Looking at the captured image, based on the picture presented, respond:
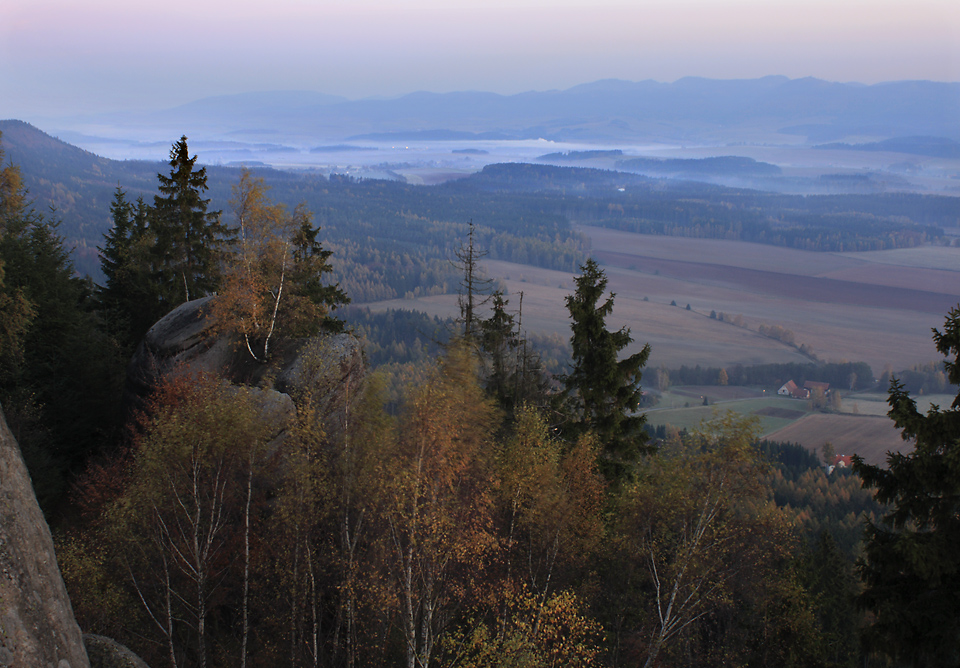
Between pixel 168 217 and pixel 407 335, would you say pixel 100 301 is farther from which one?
pixel 407 335

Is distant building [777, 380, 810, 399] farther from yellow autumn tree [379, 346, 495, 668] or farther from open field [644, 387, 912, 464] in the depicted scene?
yellow autumn tree [379, 346, 495, 668]

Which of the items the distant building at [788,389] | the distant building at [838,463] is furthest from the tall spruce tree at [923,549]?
the distant building at [788,389]

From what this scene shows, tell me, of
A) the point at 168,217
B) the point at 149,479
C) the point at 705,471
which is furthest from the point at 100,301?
the point at 705,471

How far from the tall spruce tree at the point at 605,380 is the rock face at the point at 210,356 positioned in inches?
372

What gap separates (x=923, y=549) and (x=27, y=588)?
16.3m

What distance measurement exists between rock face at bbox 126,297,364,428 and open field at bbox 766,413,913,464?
78.8 m

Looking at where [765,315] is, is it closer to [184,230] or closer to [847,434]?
[847,434]

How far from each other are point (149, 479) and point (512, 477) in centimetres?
1007

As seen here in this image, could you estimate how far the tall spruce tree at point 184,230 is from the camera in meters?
33.7

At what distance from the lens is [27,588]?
10.2 metres

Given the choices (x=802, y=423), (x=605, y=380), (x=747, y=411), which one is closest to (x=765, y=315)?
(x=747, y=411)

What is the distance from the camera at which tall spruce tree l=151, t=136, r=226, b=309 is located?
33688mm

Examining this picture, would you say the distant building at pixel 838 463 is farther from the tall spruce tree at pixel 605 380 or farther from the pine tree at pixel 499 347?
the tall spruce tree at pixel 605 380

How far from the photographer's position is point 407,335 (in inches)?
4503
